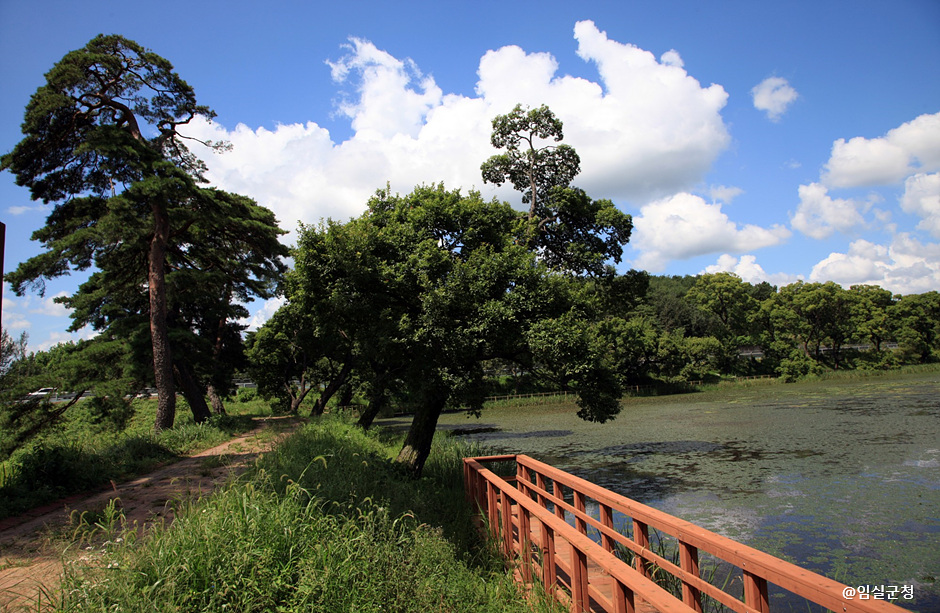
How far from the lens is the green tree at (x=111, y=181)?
15.2 m

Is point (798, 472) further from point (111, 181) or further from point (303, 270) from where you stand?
point (111, 181)

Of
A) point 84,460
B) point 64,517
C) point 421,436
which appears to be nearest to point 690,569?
point 64,517

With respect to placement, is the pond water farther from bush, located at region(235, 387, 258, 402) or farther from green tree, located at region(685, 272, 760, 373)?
green tree, located at region(685, 272, 760, 373)

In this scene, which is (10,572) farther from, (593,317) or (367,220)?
(593,317)

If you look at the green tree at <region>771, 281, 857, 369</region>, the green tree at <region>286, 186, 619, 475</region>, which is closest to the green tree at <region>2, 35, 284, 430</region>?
the green tree at <region>286, 186, 619, 475</region>

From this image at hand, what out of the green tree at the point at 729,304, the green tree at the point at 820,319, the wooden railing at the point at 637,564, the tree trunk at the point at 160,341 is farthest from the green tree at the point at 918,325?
A: the tree trunk at the point at 160,341

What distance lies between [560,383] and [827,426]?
15.5m

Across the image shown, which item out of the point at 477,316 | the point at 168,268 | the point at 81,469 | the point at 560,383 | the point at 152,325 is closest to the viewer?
the point at 81,469

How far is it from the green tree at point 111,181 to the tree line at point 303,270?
55 millimetres

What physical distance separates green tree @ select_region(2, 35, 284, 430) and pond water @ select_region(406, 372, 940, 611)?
14827 mm

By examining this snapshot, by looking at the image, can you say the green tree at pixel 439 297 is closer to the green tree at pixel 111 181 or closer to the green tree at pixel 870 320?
the green tree at pixel 111 181

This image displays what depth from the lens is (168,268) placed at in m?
21.0

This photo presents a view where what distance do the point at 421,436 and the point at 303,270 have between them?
536 centimetres

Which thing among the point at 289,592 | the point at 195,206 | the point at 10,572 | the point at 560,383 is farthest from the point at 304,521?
the point at 195,206
